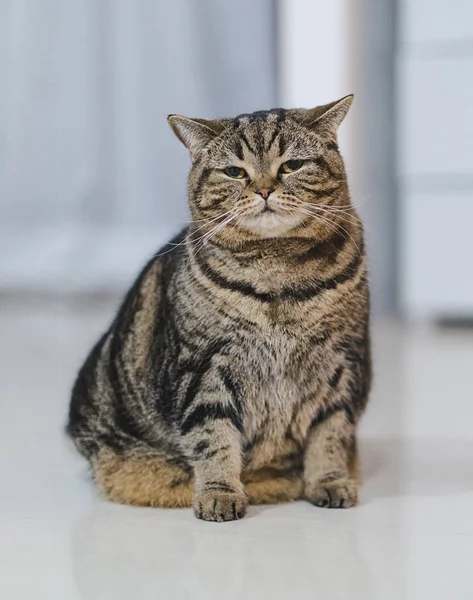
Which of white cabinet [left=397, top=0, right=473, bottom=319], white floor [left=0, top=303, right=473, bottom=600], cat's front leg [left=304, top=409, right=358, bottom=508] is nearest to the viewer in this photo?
white floor [left=0, top=303, right=473, bottom=600]

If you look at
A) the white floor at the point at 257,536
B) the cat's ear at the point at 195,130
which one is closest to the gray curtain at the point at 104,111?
the white floor at the point at 257,536

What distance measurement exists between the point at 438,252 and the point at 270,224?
2744 mm

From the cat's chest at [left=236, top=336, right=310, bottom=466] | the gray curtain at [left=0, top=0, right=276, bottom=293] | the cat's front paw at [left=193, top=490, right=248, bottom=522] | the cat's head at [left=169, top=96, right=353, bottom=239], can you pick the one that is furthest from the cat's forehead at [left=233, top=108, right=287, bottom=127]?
the gray curtain at [left=0, top=0, right=276, bottom=293]

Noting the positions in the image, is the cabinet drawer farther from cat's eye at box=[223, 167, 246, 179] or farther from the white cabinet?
cat's eye at box=[223, 167, 246, 179]

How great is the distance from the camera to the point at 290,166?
151 cm

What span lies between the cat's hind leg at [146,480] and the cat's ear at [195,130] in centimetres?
54

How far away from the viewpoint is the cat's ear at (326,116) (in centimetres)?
155

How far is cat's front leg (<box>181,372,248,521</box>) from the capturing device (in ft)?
4.96

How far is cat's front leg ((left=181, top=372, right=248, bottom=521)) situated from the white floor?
5cm

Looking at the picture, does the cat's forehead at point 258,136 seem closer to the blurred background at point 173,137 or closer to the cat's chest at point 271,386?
the cat's chest at point 271,386

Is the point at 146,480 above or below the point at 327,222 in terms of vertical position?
below

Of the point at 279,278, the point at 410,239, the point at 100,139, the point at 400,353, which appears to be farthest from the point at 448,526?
the point at 100,139

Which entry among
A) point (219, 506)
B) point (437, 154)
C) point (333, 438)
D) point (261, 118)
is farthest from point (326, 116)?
point (437, 154)

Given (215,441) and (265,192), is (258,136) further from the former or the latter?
(215,441)
